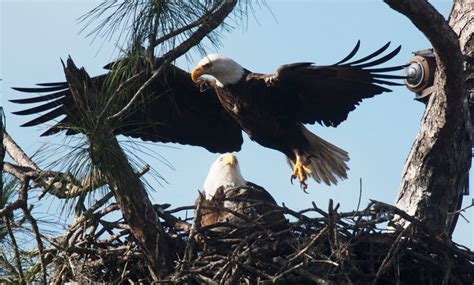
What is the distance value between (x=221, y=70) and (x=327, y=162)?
3.56 feet

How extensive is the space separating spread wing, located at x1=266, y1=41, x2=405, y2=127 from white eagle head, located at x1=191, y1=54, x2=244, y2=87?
28 cm

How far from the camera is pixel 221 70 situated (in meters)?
7.39

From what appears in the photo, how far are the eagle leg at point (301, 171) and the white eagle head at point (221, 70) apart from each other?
72 cm

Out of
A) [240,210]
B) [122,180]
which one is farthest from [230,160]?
[122,180]

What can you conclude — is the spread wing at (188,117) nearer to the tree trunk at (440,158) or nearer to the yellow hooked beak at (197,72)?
the yellow hooked beak at (197,72)

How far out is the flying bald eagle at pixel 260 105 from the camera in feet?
22.7

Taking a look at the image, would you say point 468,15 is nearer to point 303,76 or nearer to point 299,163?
point 303,76

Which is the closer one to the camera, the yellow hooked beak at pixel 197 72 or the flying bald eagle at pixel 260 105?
the flying bald eagle at pixel 260 105

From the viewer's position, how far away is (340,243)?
5.06 m

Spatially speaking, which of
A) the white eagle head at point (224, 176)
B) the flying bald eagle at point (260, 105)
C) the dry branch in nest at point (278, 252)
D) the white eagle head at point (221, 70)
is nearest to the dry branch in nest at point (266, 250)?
the dry branch in nest at point (278, 252)

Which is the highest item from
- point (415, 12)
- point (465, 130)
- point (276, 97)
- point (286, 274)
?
point (276, 97)

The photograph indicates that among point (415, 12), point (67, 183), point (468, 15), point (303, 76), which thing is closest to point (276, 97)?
point (303, 76)

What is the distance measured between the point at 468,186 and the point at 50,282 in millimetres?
2244

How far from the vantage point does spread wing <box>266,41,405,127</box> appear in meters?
6.92
